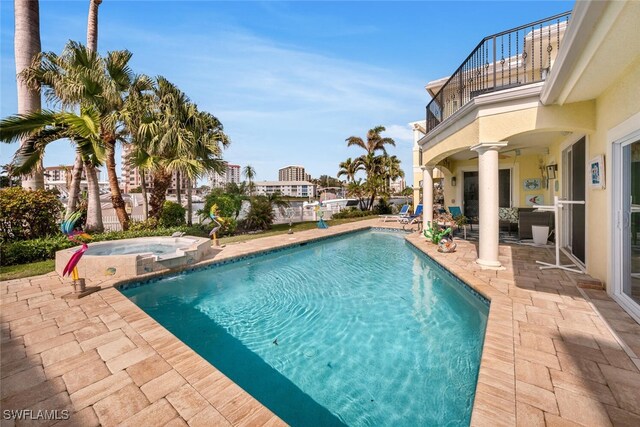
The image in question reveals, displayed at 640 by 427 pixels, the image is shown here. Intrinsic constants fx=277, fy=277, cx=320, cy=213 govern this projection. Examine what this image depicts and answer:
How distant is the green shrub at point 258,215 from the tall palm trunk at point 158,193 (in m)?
3.96

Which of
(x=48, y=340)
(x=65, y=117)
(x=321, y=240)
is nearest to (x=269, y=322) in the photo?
(x=48, y=340)

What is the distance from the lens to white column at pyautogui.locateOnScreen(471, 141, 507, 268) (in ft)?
21.4

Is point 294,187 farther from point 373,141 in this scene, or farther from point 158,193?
point 158,193

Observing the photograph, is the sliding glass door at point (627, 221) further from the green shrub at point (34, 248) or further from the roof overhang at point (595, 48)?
the green shrub at point (34, 248)

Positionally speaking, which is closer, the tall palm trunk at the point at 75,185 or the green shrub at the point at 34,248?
the green shrub at the point at 34,248

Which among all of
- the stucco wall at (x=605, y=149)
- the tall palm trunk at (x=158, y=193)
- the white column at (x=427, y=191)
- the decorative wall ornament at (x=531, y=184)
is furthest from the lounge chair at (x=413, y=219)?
the tall palm trunk at (x=158, y=193)

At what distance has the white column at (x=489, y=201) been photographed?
257 inches

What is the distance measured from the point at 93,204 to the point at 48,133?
268 cm

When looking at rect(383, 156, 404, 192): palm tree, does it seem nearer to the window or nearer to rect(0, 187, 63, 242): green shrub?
the window

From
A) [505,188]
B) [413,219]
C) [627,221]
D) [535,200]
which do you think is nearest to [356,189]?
[413,219]

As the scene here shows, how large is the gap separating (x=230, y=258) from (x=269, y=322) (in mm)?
4280

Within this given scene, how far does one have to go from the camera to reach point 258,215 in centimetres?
1488

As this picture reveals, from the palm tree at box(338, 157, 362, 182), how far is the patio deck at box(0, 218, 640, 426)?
73.2ft

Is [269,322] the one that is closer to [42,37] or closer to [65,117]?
[65,117]
